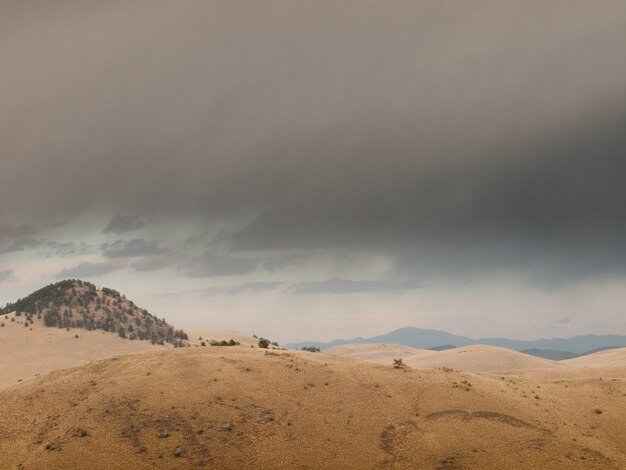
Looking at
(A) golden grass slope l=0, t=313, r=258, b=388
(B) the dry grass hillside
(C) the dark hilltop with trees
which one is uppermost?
(C) the dark hilltop with trees

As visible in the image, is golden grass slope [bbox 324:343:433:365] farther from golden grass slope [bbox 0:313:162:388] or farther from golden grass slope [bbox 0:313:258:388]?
golden grass slope [bbox 0:313:162:388]

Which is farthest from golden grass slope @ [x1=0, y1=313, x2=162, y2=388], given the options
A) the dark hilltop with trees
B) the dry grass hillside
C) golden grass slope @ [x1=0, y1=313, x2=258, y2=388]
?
the dry grass hillside

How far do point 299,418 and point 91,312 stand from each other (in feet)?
256

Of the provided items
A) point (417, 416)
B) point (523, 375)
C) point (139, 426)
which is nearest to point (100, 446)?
point (139, 426)

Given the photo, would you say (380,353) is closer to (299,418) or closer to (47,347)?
(47,347)

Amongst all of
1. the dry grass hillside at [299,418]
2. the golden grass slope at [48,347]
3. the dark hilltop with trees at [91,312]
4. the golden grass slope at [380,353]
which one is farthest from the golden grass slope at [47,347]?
the golden grass slope at [380,353]

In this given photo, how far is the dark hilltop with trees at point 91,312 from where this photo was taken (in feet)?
300

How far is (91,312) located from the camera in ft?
317

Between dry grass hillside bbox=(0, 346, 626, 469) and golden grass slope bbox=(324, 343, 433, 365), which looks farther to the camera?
golden grass slope bbox=(324, 343, 433, 365)

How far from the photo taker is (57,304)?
96.9 m

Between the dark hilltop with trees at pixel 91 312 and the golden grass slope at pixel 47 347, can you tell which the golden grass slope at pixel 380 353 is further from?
the golden grass slope at pixel 47 347

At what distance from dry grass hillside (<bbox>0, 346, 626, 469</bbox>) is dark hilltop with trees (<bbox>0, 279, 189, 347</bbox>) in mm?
54412

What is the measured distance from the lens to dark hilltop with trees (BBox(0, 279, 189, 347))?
300 feet

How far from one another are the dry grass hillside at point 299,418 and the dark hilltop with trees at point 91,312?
5441 centimetres
